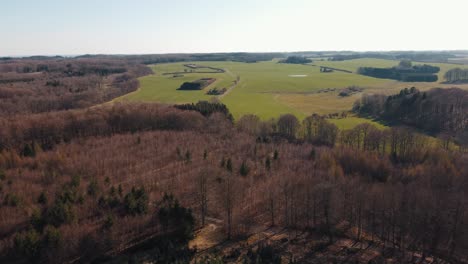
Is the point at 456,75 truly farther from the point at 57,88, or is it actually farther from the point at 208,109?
the point at 57,88

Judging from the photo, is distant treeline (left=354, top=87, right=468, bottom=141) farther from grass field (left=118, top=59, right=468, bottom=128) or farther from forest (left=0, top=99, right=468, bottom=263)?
forest (left=0, top=99, right=468, bottom=263)

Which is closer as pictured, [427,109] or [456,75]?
[427,109]

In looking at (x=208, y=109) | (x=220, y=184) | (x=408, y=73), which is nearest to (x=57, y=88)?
(x=208, y=109)

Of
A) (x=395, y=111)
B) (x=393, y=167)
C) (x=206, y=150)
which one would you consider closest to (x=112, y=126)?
(x=206, y=150)

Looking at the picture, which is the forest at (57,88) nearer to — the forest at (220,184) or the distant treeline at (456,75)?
the forest at (220,184)

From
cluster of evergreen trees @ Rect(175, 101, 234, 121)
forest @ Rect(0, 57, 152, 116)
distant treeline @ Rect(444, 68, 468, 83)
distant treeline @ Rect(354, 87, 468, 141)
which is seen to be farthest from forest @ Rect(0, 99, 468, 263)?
distant treeline @ Rect(444, 68, 468, 83)

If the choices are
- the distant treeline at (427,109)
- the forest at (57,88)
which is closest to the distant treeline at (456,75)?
the distant treeline at (427,109)
